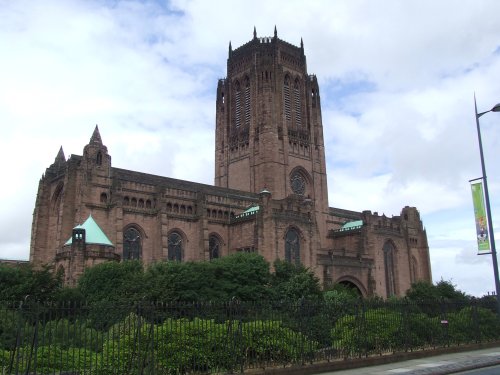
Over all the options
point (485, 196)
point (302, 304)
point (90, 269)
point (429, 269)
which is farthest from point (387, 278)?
point (302, 304)

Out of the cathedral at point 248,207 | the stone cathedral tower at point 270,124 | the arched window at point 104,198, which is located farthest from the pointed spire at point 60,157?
the stone cathedral tower at point 270,124

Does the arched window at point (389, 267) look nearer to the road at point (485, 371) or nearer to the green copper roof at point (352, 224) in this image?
the green copper roof at point (352, 224)

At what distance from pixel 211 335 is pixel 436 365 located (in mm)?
8159

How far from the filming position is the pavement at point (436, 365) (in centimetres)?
1752

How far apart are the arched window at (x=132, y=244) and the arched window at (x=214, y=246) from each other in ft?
24.5

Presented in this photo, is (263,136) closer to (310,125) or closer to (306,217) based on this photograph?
(310,125)

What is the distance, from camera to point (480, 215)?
22.8m

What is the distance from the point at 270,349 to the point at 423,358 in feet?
25.4

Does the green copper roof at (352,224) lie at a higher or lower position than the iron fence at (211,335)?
higher

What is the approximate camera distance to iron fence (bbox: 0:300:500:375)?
14906 millimetres

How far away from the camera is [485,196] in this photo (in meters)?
22.7

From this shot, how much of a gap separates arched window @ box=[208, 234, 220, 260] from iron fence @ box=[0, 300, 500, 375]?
33347 mm

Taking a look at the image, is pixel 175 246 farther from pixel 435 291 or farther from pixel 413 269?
pixel 413 269

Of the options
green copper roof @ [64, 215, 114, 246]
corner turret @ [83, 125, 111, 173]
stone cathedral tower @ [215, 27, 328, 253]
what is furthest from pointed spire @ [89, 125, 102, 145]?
stone cathedral tower @ [215, 27, 328, 253]
